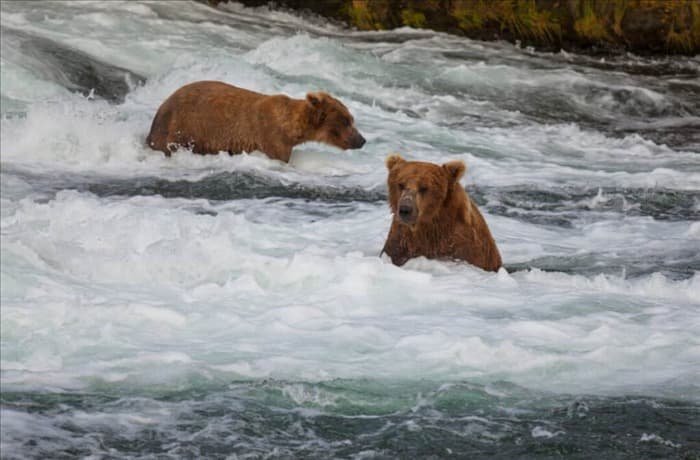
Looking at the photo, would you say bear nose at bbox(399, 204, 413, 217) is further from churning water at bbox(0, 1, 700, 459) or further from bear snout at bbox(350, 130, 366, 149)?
bear snout at bbox(350, 130, 366, 149)

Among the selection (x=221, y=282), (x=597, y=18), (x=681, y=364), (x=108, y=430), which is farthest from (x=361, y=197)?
(x=597, y=18)

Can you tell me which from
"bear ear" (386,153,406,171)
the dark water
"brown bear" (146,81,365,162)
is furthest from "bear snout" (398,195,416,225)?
"brown bear" (146,81,365,162)

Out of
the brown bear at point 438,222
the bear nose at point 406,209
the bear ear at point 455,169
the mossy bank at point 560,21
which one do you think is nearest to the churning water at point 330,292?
the brown bear at point 438,222

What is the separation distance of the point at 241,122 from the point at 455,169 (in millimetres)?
4065

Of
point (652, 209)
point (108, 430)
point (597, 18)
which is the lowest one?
point (108, 430)

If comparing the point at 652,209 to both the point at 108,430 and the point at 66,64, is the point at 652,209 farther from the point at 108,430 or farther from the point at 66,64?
the point at 66,64

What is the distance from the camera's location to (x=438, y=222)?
7.39 meters

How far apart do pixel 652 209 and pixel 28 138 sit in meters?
5.27

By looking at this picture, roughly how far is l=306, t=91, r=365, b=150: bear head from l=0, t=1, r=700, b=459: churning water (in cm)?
24

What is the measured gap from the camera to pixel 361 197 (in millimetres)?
10109

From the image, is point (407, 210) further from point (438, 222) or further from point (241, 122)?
point (241, 122)

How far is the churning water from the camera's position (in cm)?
506

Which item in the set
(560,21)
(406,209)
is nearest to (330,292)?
(406,209)

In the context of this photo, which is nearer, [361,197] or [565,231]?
A: [565,231]
